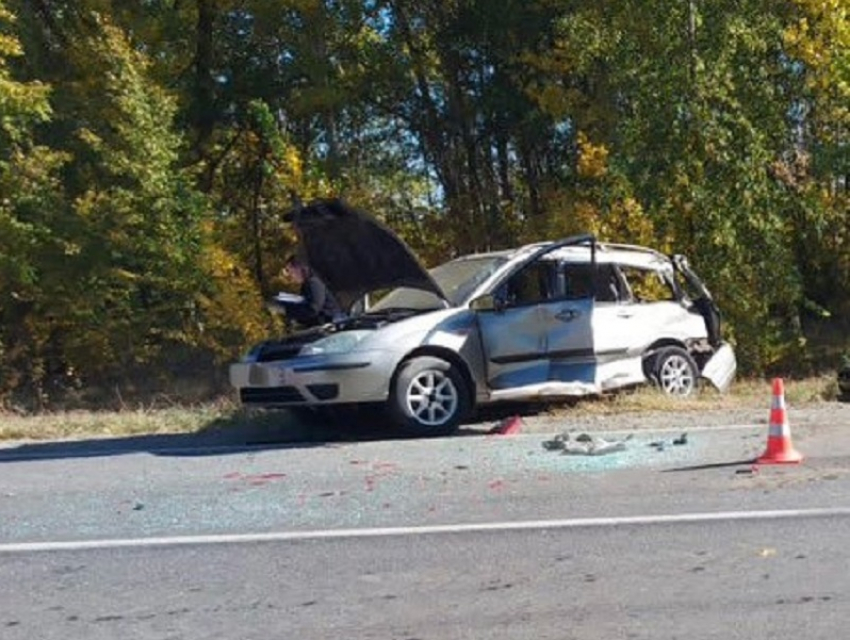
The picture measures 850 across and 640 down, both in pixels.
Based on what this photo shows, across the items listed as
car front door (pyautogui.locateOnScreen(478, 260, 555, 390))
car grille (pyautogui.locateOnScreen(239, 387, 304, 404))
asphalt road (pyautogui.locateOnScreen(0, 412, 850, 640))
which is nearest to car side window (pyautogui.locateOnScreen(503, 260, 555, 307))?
car front door (pyautogui.locateOnScreen(478, 260, 555, 390))

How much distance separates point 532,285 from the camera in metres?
12.2

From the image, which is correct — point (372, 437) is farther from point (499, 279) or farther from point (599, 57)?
point (599, 57)

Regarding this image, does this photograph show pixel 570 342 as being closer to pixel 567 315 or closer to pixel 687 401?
pixel 567 315

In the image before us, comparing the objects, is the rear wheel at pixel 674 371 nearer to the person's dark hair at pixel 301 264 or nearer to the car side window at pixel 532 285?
the car side window at pixel 532 285

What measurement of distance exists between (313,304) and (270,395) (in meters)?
1.40

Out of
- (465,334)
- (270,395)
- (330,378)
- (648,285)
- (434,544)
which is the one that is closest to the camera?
(434,544)

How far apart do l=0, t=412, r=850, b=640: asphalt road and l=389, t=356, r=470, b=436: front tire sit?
2.95 ft

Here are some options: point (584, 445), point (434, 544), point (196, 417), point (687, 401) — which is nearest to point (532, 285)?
point (687, 401)

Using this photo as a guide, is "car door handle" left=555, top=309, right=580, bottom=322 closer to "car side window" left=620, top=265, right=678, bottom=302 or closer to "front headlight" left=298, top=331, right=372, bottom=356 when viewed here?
"car side window" left=620, top=265, right=678, bottom=302

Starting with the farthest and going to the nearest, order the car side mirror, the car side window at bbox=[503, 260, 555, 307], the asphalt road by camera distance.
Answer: the car side window at bbox=[503, 260, 555, 307]
the car side mirror
the asphalt road

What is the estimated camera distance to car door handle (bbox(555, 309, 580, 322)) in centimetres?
1187

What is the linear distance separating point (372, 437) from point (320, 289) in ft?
5.37

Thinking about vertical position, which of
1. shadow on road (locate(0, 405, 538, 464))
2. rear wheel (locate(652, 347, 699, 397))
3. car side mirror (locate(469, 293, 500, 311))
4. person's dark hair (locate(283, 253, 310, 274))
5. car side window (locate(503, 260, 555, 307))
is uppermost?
person's dark hair (locate(283, 253, 310, 274))

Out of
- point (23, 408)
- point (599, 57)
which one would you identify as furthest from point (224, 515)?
point (599, 57)
